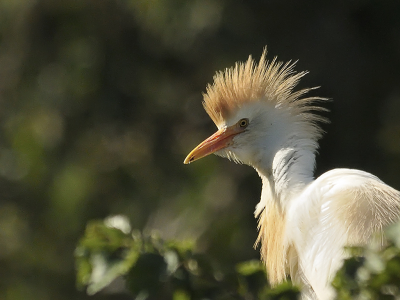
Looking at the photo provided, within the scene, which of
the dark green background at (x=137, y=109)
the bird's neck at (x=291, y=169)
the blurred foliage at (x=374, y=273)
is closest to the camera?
the blurred foliage at (x=374, y=273)

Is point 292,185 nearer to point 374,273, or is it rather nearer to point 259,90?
point 259,90

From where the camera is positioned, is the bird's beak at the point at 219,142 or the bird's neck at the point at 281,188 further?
the bird's beak at the point at 219,142

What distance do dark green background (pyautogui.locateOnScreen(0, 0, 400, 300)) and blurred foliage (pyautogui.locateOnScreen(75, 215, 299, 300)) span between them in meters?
3.92

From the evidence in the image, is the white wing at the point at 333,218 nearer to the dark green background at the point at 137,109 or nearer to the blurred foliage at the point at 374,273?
the blurred foliage at the point at 374,273

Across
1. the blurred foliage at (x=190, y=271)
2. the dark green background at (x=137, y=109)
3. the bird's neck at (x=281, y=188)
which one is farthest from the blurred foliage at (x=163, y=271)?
the dark green background at (x=137, y=109)

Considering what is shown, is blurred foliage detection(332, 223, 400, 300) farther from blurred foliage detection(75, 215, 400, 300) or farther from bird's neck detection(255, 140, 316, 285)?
bird's neck detection(255, 140, 316, 285)

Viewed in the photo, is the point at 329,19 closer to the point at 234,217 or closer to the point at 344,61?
the point at 344,61

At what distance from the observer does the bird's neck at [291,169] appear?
2.24m

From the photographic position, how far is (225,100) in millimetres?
2568

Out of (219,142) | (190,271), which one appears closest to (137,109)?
(219,142)

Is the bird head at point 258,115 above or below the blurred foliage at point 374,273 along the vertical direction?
below

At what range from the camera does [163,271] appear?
958 mm

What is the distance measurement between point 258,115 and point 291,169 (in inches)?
13.5

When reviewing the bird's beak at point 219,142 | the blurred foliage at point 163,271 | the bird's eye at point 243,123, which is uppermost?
the blurred foliage at point 163,271
